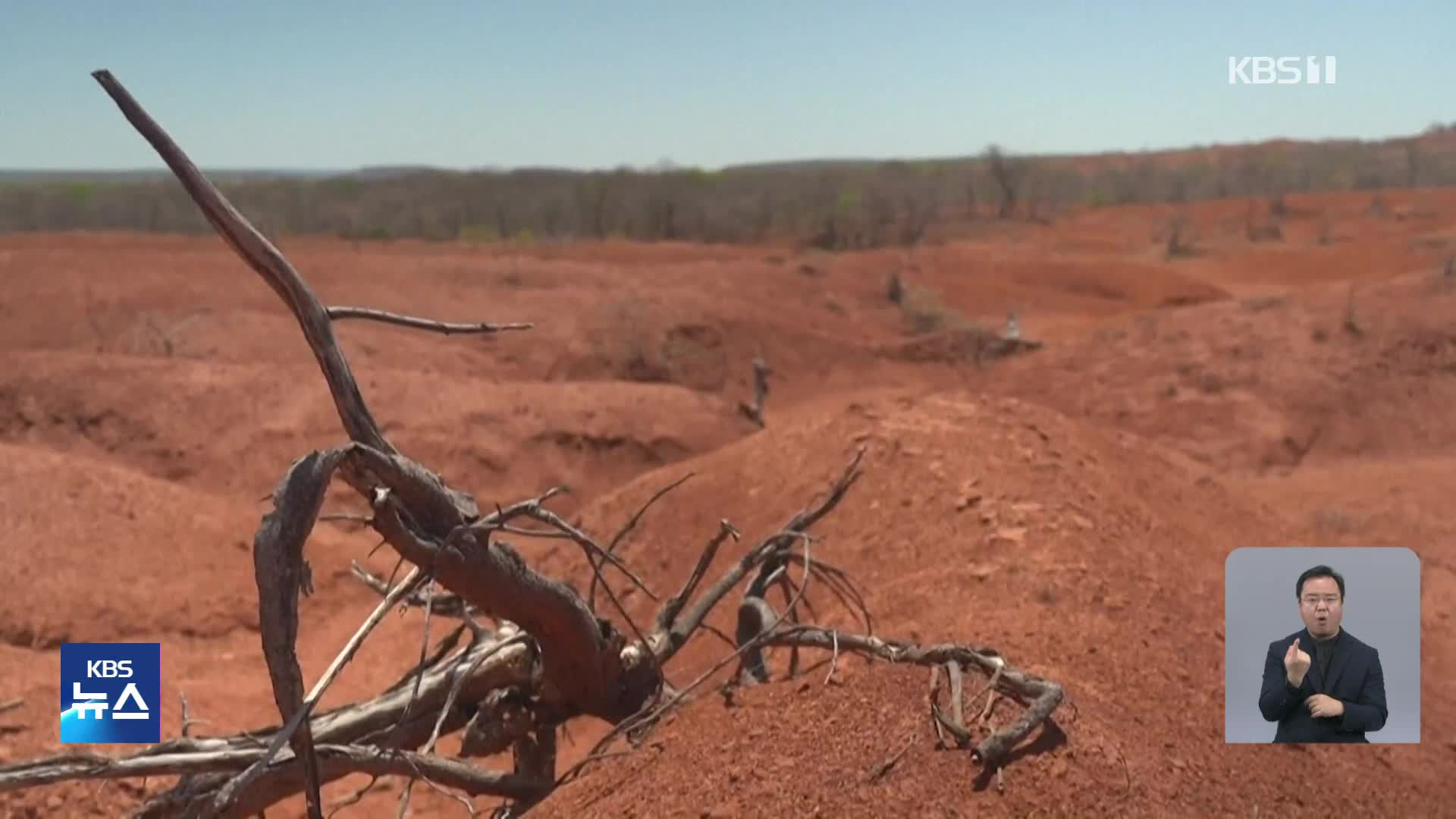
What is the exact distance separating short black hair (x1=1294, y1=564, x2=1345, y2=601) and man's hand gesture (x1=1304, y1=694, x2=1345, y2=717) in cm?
22

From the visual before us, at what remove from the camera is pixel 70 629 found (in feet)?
17.6

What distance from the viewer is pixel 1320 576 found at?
2482 millimetres

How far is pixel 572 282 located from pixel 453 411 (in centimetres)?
630

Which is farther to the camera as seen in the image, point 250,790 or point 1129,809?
point 250,790

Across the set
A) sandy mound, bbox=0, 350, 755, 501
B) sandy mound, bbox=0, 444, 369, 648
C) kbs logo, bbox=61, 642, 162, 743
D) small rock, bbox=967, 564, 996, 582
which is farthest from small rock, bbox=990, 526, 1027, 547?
sandy mound, bbox=0, 350, 755, 501

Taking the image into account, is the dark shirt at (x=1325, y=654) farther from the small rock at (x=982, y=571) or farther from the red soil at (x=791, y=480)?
the small rock at (x=982, y=571)

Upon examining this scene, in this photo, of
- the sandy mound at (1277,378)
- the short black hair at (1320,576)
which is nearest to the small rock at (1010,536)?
the short black hair at (1320,576)

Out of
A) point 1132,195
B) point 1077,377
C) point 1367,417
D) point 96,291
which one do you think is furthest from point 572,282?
point 1132,195

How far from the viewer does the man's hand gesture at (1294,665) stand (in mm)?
2445

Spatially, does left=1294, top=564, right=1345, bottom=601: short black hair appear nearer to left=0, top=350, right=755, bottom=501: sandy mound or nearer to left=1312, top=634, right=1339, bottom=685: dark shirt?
left=1312, top=634, right=1339, bottom=685: dark shirt

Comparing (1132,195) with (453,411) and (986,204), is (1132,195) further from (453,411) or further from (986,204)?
(453,411)

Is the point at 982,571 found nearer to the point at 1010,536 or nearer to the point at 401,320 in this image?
the point at 1010,536

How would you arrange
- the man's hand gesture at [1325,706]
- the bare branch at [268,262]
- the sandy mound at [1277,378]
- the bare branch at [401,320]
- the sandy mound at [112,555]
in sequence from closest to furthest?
the bare branch at [268,262]
the bare branch at [401,320]
the man's hand gesture at [1325,706]
the sandy mound at [112,555]
the sandy mound at [1277,378]

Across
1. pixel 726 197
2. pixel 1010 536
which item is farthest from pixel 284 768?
pixel 726 197
